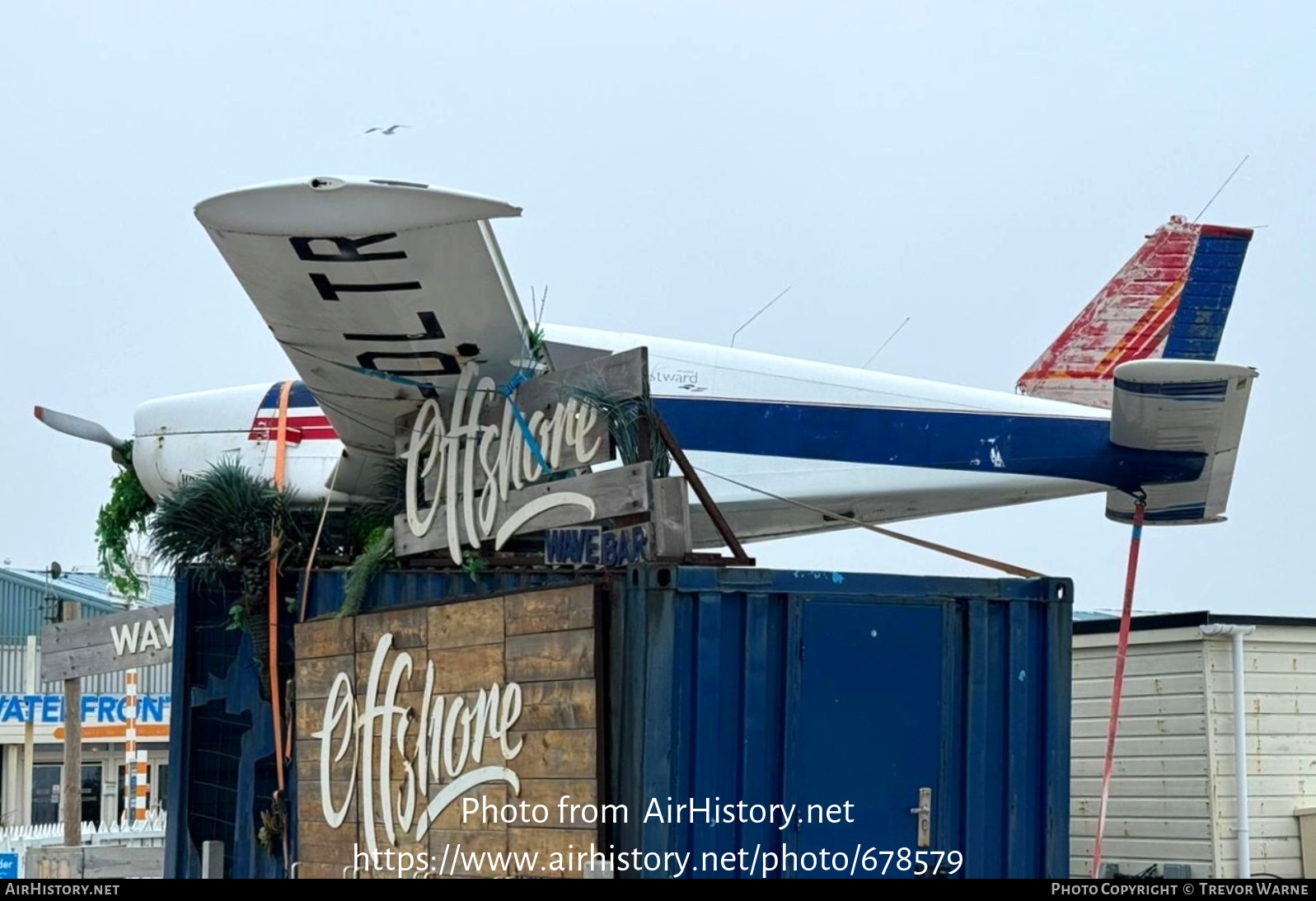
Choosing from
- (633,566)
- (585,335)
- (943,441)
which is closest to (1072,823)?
(943,441)

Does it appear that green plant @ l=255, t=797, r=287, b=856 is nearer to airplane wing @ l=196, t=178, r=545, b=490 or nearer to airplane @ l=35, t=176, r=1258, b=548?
airplane @ l=35, t=176, r=1258, b=548

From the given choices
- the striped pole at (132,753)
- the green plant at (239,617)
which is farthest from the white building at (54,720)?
the green plant at (239,617)

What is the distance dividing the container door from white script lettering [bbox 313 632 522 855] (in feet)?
3.54

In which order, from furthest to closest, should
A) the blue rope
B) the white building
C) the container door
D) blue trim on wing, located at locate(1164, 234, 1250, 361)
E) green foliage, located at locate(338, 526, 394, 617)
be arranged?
the white building, blue trim on wing, located at locate(1164, 234, 1250, 361), green foliage, located at locate(338, 526, 394, 617), the blue rope, the container door

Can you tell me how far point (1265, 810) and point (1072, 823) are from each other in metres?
1.27

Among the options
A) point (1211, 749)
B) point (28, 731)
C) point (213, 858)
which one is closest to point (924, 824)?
point (213, 858)

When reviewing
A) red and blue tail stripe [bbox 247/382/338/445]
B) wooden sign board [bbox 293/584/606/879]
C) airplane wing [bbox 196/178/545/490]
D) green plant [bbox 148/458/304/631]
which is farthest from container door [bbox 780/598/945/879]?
red and blue tail stripe [bbox 247/382/338/445]

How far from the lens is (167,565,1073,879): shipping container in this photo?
5.71 metres

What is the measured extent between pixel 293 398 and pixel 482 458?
627 cm

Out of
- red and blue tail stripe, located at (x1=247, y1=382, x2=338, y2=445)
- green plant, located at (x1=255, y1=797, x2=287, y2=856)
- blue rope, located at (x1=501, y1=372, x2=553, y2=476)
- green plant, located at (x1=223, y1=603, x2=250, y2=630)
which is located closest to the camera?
blue rope, located at (x1=501, y1=372, x2=553, y2=476)

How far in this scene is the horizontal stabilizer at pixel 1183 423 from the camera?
11.2 m

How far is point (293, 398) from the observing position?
42.8 ft

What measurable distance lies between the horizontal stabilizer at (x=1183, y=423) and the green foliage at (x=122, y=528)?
6.60 metres

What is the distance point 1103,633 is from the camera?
11156 mm
